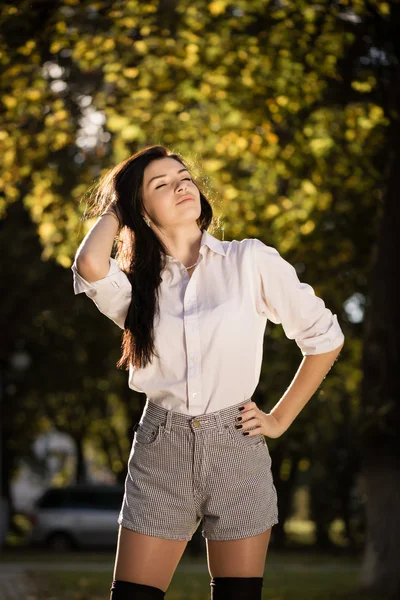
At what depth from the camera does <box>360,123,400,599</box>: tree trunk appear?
11.6m

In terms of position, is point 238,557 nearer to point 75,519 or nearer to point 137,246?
point 137,246

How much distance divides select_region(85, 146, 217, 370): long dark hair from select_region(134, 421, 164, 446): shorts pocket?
0.21 meters

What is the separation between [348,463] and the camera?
97.0 ft

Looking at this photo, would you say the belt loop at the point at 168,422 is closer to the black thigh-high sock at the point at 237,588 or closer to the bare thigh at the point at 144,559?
the bare thigh at the point at 144,559

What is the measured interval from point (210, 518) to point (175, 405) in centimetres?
41

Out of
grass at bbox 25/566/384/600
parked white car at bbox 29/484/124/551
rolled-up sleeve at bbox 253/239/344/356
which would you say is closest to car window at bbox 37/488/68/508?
parked white car at bbox 29/484/124/551

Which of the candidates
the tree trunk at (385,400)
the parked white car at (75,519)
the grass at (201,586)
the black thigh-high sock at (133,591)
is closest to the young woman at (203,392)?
the black thigh-high sock at (133,591)

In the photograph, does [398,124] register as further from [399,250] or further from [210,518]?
[210,518]

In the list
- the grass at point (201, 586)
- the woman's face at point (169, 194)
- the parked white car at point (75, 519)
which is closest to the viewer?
the woman's face at point (169, 194)

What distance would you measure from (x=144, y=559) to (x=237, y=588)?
334mm

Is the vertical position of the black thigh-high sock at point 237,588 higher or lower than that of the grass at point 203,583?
higher

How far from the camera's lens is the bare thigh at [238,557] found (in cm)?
389

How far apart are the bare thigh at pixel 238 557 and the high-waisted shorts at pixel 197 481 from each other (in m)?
0.03

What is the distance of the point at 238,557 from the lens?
3893 mm
